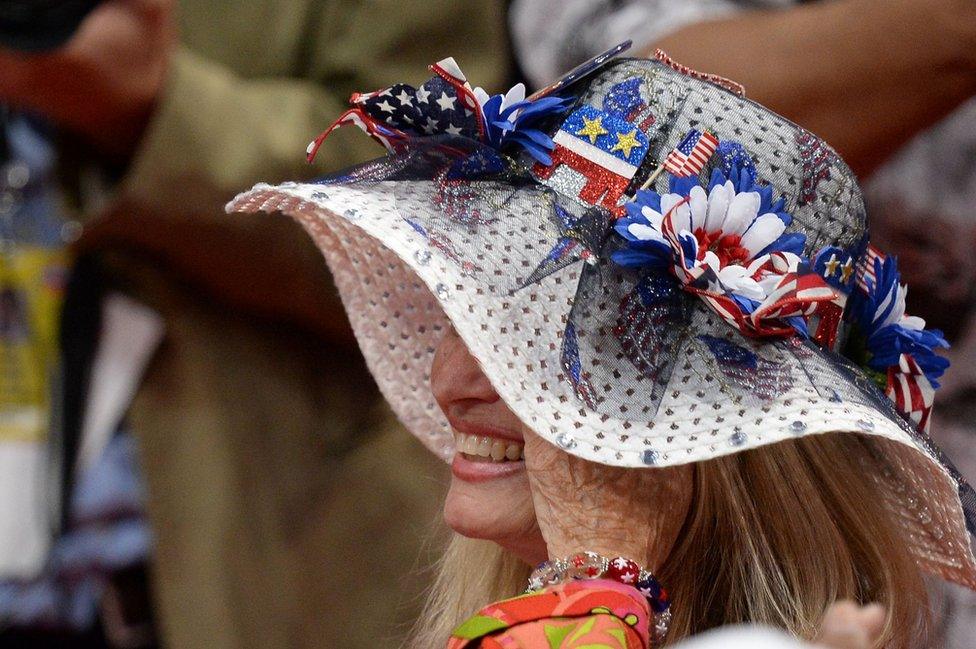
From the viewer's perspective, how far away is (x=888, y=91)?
1.37 metres

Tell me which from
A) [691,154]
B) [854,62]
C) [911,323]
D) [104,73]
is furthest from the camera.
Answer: [104,73]

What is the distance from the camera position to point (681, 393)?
97cm

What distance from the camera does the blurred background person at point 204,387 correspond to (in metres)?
1.62

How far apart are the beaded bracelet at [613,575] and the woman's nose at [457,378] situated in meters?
0.16

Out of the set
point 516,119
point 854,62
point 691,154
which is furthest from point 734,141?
point 854,62

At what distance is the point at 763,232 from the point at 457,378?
0.26 metres

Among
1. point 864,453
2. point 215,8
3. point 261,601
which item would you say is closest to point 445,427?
point 864,453

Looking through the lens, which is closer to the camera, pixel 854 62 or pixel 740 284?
pixel 740 284

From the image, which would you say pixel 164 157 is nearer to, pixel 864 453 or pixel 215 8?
pixel 215 8

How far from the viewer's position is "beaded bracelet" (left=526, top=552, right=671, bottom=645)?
98 cm

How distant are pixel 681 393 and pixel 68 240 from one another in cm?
95

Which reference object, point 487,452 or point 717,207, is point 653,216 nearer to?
point 717,207


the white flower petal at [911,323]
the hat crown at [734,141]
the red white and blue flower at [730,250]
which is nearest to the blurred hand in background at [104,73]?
the hat crown at [734,141]

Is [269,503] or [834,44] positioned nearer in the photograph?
[834,44]
